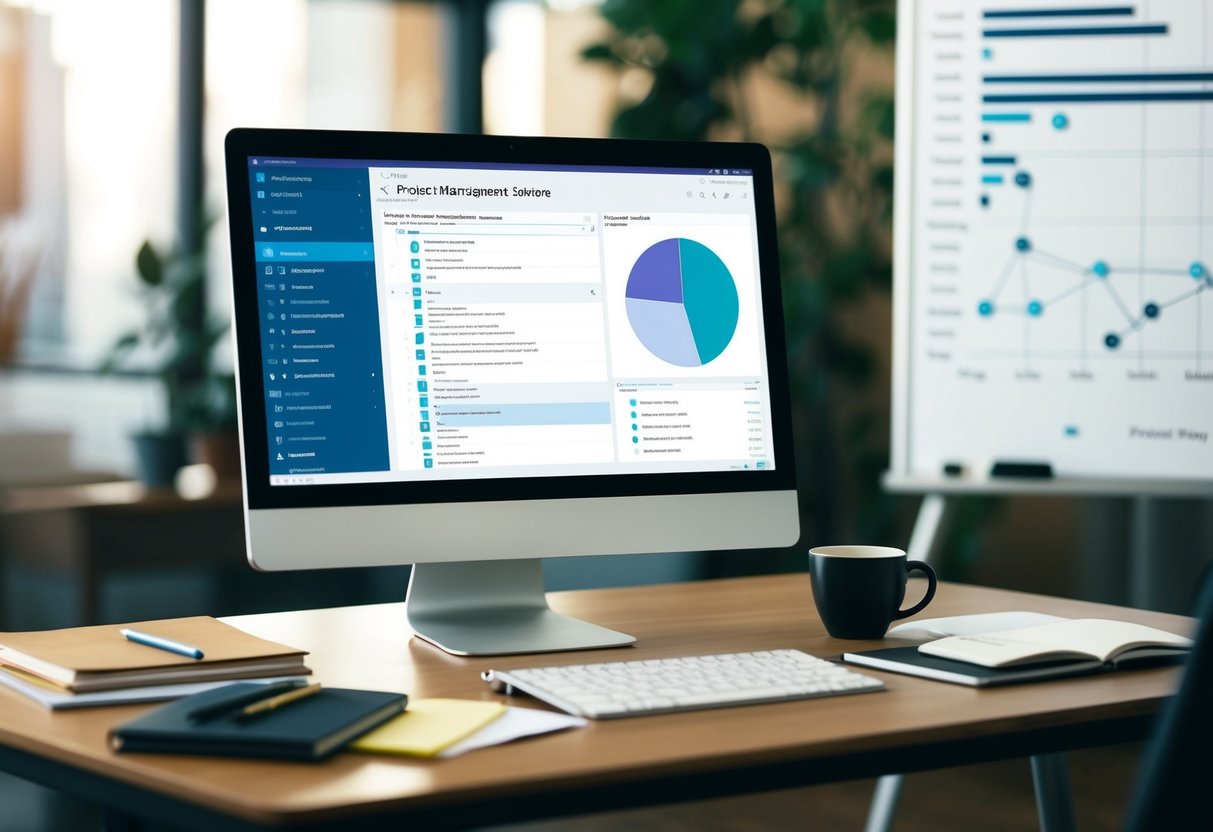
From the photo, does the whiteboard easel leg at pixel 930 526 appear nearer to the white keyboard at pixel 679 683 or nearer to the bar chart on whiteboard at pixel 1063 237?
the bar chart on whiteboard at pixel 1063 237

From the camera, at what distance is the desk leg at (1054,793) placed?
1588 mm

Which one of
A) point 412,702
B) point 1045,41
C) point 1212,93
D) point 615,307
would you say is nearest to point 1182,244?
point 1212,93

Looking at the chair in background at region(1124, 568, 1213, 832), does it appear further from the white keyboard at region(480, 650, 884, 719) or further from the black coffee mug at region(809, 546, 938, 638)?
the black coffee mug at region(809, 546, 938, 638)

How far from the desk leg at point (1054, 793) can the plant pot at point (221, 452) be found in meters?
2.39

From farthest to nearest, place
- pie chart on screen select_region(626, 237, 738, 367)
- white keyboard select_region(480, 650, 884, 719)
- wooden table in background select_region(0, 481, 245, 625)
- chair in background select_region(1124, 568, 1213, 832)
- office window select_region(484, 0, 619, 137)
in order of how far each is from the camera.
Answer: office window select_region(484, 0, 619, 137) < wooden table in background select_region(0, 481, 245, 625) < pie chart on screen select_region(626, 237, 738, 367) < white keyboard select_region(480, 650, 884, 719) < chair in background select_region(1124, 568, 1213, 832)

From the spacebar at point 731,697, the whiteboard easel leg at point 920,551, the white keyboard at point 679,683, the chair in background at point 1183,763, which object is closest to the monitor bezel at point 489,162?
the white keyboard at point 679,683

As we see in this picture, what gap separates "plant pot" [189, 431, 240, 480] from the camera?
351 cm

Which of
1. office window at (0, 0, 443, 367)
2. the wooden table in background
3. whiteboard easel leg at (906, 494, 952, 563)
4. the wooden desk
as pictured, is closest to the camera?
the wooden desk

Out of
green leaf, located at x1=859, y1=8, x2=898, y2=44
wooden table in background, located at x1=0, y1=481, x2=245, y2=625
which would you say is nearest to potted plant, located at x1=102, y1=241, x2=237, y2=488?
wooden table in background, located at x1=0, y1=481, x2=245, y2=625

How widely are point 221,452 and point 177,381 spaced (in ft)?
1.00

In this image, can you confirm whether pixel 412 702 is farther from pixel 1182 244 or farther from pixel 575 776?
pixel 1182 244

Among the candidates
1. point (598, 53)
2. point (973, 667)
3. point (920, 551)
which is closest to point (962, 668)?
point (973, 667)

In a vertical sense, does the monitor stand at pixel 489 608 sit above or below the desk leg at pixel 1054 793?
above

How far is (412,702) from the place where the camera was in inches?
41.3
